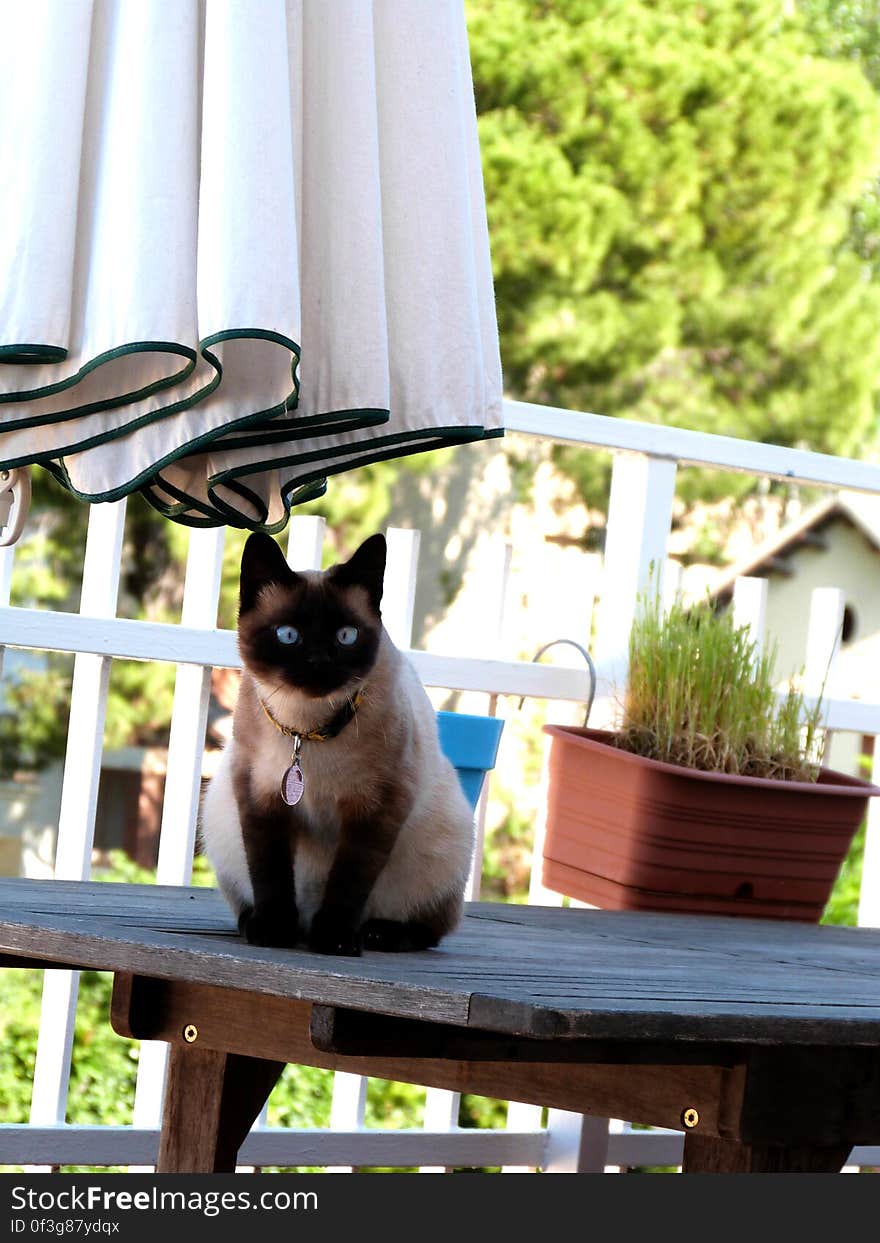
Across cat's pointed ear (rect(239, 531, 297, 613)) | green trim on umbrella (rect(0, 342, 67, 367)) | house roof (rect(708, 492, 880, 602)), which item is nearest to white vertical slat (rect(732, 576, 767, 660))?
cat's pointed ear (rect(239, 531, 297, 613))

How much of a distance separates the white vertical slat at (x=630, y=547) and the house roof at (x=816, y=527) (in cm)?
1148

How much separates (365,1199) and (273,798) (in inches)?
18.9

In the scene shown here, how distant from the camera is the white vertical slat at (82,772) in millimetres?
2713

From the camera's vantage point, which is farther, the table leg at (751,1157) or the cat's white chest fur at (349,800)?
the cat's white chest fur at (349,800)

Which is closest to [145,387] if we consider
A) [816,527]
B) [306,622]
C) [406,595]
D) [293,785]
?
[306,622]

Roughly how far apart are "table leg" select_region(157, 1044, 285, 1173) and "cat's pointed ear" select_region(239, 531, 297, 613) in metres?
0.62

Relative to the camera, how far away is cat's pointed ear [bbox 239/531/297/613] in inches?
69.6

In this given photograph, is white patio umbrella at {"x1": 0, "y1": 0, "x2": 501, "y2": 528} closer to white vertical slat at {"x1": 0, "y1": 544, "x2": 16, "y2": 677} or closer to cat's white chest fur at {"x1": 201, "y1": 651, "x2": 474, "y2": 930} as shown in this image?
cat's white chest fur at {"x1": 201, "y1": 651, "x2": 474, "y2": 930}

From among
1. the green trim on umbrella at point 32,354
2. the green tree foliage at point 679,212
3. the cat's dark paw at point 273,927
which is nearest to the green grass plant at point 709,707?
the cat's dark paw at point 273,927

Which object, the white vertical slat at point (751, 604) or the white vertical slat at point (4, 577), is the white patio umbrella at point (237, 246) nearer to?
the white vertical slat at point (4, 577)

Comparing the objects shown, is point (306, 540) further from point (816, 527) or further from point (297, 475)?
point (816, 527)

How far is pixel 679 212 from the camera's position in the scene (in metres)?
12.2

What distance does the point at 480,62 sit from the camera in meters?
11.6

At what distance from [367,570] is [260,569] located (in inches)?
5.3
